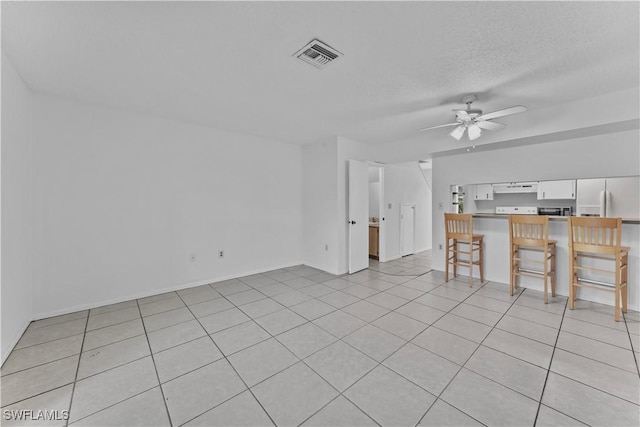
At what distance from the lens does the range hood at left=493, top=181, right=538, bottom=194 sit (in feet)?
11.9

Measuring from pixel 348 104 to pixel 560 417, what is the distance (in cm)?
317

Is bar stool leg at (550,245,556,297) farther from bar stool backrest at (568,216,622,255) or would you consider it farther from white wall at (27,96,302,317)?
white wall at (27,96,302,317)

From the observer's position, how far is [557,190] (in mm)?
3416

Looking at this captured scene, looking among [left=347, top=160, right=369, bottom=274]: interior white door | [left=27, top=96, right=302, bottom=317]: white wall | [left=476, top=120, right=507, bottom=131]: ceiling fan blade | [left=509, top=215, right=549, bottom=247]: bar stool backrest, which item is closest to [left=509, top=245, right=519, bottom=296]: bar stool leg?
[left=509, top=215, right=549, bottom=247]: bar stool backrest

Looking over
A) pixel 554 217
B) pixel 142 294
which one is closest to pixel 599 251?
pixel 554 217

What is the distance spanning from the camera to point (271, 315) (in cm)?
277

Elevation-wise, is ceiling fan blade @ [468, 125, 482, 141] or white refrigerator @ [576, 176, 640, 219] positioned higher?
ceiling fan blade @ [468, 125, 482, 141]

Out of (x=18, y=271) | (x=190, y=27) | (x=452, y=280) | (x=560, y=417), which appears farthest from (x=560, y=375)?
(x=18, y=271)

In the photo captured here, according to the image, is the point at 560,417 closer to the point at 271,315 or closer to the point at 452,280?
the point at 271,315

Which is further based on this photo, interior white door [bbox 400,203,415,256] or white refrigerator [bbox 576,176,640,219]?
interior white door [bbox 400,203,415,256]

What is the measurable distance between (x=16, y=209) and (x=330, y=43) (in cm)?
324

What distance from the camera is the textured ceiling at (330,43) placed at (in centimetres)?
158

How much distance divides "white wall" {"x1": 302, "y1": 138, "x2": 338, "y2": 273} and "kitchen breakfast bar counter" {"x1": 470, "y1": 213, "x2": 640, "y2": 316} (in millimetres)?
2423

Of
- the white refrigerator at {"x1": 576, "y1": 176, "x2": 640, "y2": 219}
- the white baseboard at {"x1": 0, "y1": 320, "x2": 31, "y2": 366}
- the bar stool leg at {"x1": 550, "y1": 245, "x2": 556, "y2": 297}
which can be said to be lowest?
the white baseboard at {"x1": 0, "y1": 320, "x2": 31, "y2": 366}
